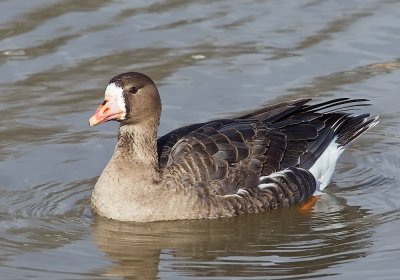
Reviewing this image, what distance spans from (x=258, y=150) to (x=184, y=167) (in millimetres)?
1022

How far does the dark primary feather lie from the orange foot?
0.10 meters

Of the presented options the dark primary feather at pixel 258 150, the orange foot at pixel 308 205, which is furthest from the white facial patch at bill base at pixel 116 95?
the orange foot at pixel 308 205

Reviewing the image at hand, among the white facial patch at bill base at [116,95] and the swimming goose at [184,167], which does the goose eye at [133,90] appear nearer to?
the swimming goose at [184,167]

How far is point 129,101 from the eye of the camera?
13.5m

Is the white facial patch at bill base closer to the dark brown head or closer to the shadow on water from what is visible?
the dark brown head

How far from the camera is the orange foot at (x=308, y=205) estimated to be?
47.0 ft

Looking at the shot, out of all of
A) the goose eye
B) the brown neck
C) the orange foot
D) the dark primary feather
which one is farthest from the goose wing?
the goose eye

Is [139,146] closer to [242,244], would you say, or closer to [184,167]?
[184,167]

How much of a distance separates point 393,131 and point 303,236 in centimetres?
359

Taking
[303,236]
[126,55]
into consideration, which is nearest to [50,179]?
[303,236]

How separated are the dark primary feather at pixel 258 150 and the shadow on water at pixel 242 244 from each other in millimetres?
343

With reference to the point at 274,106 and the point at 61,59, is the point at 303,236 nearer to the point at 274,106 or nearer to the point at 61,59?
the point at 274,106

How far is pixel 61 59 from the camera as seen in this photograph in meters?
18.7

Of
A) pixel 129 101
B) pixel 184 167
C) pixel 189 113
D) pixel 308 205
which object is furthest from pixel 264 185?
pixel 189 113
